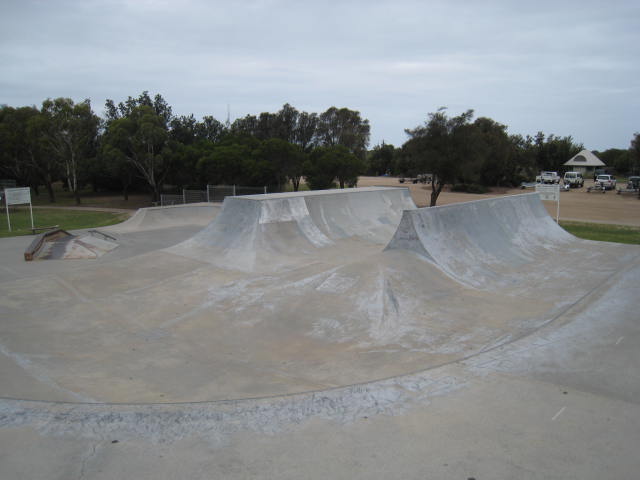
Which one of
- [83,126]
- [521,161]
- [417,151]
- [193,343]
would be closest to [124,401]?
[193,343]

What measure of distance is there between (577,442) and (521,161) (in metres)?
50.1

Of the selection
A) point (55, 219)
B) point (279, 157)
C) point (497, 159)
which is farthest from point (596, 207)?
point (55, 219)

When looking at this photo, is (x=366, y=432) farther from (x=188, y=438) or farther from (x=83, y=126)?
(x=83, y=126)

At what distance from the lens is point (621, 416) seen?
165 inches

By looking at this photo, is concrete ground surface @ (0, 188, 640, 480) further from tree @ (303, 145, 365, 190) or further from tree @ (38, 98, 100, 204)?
tree @ (38, 98, 100, 204)

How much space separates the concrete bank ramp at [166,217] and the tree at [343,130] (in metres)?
38.6

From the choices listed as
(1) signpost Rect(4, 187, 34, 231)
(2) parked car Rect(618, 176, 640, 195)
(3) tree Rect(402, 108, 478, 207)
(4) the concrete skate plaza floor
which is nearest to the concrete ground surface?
(4) the concrete skate plaza floor

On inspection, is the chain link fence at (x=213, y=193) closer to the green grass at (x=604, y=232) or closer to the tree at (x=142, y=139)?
the tree at (x=142, y=139)

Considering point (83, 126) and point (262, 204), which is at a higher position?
A: point (83, 126)

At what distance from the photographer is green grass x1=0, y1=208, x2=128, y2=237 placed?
20.0m

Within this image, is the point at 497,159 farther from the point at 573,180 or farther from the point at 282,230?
the point at 282,230

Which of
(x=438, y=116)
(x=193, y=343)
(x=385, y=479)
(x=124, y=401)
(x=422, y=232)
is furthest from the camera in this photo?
(x=438, y=116)

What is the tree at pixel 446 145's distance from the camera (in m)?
23.2

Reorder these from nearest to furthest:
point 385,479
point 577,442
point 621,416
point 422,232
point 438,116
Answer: point 385,479, point 577,442, point 621,416, point 422,232, point 438,116
